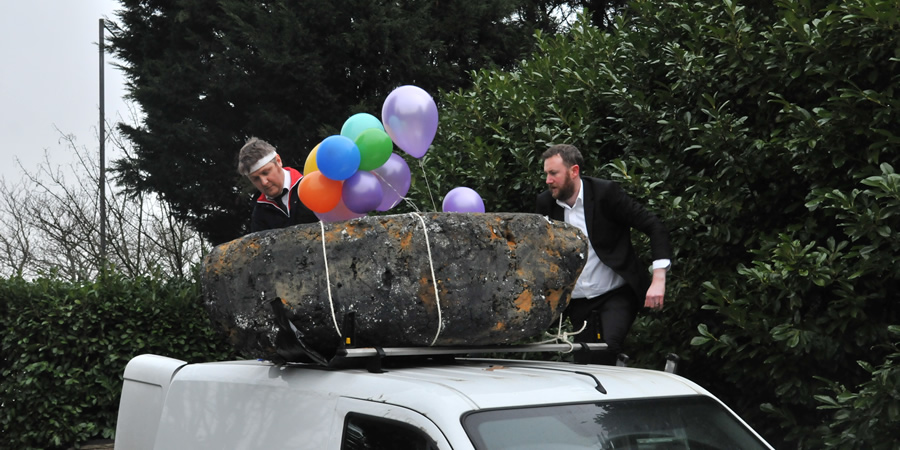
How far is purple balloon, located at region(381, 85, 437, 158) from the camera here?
4.42 metres

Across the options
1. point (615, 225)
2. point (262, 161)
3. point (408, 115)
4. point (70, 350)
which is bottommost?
point (70, 350)

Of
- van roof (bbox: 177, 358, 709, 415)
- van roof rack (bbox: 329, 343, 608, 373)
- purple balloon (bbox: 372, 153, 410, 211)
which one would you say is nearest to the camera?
van roof (bbox: 177, 358, 709, 415)

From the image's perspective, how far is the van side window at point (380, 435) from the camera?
8.43 feet

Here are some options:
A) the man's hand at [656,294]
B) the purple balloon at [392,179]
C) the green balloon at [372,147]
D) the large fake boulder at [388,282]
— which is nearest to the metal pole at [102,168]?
the purple balloon at [392,179]

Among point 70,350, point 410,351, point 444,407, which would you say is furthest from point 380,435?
point 70,350

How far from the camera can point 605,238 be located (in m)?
4.69

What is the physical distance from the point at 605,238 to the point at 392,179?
1.12 metres

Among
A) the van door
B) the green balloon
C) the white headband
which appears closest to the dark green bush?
the green balloon

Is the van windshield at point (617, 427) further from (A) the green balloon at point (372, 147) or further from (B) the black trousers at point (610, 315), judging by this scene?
(A) the green balloon at point (372, 147)

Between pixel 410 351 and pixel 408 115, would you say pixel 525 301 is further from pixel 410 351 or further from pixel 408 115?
pixel 408 115

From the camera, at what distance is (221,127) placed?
15.1 metres

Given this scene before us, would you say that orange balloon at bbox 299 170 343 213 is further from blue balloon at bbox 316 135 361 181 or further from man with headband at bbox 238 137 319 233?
man with headband at bbox 238 137 319 233

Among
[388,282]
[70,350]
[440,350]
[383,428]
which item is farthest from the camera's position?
[70,350]

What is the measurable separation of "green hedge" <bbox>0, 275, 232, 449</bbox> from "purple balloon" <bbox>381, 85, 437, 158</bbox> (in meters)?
4.61
